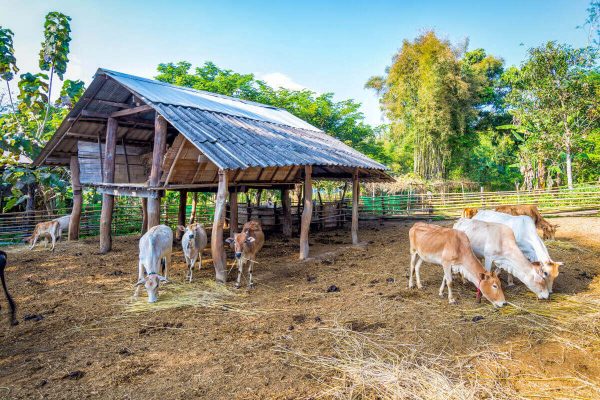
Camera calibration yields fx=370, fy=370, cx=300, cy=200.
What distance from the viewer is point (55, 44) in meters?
13.6

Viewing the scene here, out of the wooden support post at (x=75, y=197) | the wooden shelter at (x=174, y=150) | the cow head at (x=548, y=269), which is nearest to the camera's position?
the cow head at (x=548, y=269)

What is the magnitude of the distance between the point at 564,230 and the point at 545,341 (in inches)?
432

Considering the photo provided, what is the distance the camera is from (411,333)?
16.0 ft

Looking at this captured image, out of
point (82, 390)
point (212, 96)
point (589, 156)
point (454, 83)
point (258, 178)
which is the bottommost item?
point (82, 390)

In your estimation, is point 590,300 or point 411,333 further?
point 590,300

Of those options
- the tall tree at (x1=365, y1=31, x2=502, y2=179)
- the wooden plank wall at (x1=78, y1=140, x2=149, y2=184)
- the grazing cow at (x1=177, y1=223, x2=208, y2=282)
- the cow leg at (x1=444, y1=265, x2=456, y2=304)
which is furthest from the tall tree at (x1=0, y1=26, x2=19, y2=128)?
the tall tree at (x1=365, y1=31, x2=502, y2=179)

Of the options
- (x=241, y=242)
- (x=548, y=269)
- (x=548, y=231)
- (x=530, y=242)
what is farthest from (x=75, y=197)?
(x=548, y=231)

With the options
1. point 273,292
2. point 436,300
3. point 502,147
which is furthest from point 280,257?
point 502,147

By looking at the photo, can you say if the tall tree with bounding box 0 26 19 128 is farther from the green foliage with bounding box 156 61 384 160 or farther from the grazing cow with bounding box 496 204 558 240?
the grazing cow with bounding box 496 204 558 240

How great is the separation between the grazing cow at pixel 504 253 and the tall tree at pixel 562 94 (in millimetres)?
16929

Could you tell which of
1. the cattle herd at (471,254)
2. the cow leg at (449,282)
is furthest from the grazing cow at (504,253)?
the cow leg at (449,282)

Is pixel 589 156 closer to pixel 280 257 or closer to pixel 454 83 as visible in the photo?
pixel 454 83

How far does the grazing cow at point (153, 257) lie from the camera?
20.5 feet

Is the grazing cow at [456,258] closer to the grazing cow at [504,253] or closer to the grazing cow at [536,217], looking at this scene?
the grazing cow at [504,253]
